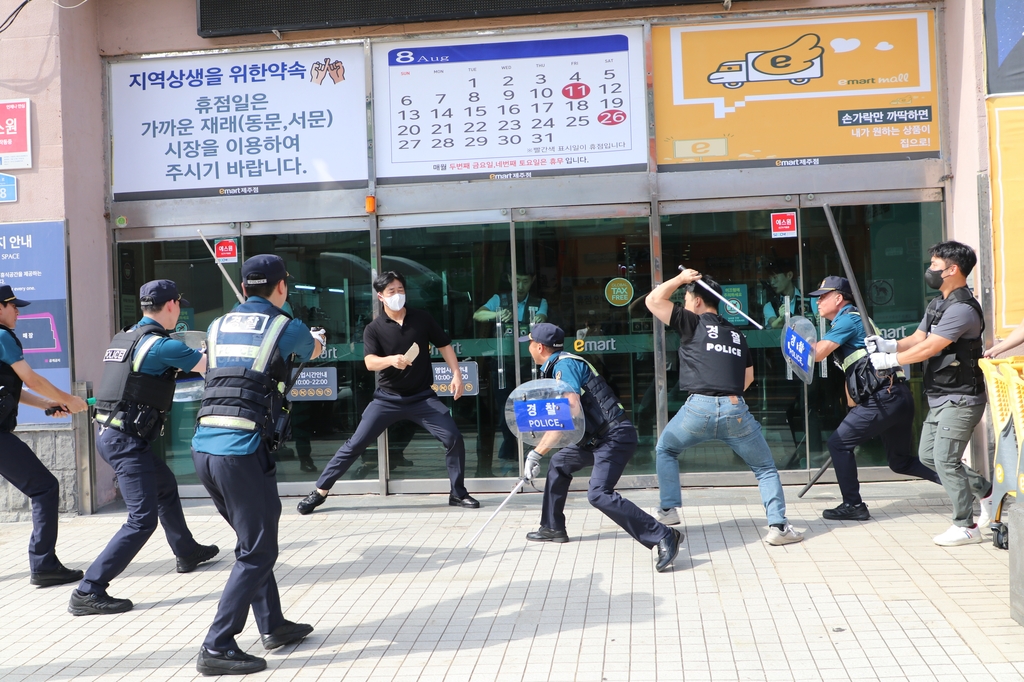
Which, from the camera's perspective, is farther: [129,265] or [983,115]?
[129,265]

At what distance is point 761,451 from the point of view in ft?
19.5

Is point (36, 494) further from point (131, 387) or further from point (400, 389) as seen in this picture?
point (400, 389)

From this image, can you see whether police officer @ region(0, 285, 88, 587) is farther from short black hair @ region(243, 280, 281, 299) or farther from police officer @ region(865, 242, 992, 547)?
police officer @ region(865, 242, 992, 547)

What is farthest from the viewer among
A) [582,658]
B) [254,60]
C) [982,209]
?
[254,60]

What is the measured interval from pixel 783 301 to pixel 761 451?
2283mm

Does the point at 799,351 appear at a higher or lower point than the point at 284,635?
higher

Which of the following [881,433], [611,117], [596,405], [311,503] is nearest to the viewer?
[596,405]

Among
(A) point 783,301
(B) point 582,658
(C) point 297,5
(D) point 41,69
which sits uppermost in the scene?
(C) point 297,5

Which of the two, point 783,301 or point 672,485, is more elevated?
point 783,301

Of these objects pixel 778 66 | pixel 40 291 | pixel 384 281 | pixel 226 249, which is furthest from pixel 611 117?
pixel 40 291

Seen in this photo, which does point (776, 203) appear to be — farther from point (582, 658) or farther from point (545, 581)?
point (582, 658)

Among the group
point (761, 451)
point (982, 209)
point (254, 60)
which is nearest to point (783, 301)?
point (982, 209)

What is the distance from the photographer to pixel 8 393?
5711 mm

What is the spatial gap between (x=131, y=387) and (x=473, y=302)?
3.44 metres
